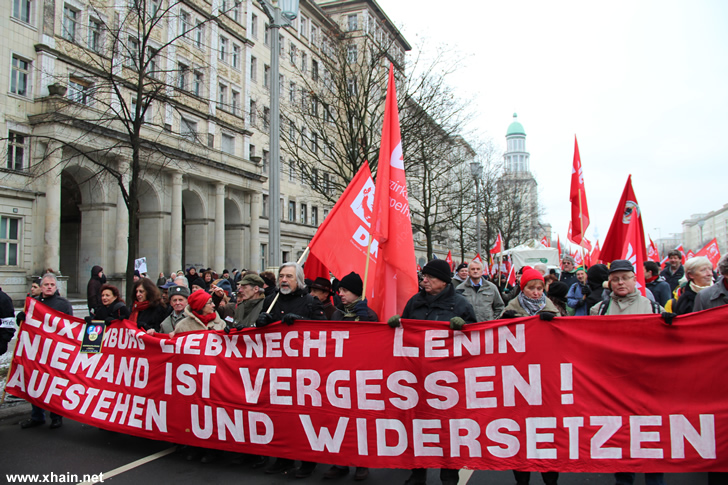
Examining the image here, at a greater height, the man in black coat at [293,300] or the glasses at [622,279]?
the glasses at [622,279]

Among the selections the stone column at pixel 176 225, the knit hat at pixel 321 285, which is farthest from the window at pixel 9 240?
the knit hat at pixel 321 285

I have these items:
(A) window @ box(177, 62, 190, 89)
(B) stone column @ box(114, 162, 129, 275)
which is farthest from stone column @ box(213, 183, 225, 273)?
(B) stone column @ box(114, 162, 129, 275)

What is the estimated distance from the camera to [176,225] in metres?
30.4

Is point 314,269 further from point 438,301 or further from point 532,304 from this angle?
point 532,304

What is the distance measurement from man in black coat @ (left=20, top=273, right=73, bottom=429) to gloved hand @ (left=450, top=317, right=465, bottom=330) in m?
4.62

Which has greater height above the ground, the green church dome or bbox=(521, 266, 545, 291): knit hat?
the green church dome

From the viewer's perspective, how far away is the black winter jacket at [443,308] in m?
4.44

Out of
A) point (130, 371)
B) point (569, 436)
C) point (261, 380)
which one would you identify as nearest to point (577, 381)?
point (569, 436)

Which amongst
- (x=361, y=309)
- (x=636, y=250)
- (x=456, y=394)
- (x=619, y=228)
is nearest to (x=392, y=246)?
(x=361, y=309)

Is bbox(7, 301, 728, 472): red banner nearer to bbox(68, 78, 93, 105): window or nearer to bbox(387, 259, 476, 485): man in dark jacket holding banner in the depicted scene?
bbox(387, 259, 476, 485): man in dark jacket holding banner

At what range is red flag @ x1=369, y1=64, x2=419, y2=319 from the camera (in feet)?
17.9

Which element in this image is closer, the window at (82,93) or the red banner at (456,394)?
the red banner at (456,394)

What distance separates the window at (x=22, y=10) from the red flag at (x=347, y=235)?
23.5 metres

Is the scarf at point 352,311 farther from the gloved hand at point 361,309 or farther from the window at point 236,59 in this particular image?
the window at point 236,59
